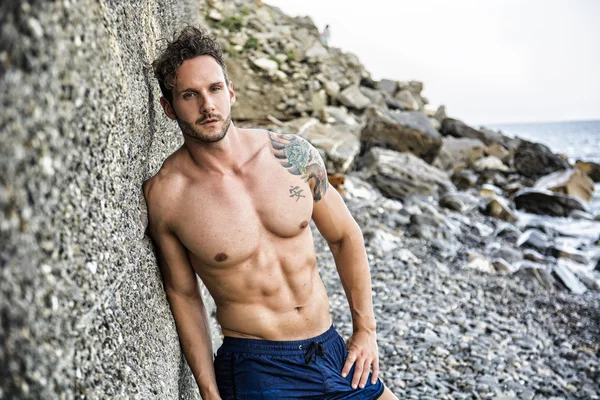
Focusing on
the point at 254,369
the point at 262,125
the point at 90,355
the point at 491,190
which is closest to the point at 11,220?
the point at 90,355

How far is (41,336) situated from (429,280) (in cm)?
591

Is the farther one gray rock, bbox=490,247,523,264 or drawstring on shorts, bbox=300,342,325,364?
gray rock, bbox=490,247,523,264

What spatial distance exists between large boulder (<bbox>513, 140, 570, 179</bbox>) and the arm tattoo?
17.6 meters

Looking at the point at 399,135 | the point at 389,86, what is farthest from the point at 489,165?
the point at 399,135

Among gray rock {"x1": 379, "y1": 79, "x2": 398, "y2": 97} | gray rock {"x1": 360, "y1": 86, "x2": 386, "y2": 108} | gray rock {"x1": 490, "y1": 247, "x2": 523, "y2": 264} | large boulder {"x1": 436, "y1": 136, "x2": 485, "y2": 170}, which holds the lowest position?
large boulder {"x1": 436, "y1": 136, "x2": 485, "y2": 170}

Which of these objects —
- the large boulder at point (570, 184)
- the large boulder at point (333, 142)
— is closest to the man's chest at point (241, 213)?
the large boulder at point (333, 142)

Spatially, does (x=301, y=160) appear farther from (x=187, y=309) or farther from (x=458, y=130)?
(x=458, y=130)

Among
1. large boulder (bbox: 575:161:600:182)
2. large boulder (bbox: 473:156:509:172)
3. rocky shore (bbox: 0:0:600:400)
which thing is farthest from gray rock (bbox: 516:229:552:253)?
large boulder (bbox: 575:161:600:182)

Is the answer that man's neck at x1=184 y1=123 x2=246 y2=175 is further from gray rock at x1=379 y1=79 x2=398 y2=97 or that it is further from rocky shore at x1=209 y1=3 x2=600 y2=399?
gray rock at x1=379 y1=79 x2=398 y2=97

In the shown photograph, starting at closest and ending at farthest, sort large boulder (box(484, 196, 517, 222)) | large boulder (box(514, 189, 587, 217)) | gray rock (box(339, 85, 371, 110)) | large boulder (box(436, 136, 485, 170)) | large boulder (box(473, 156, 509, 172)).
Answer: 1. large boulder (box(484, 196, 517, 222))
2. large boulder (box(514, 189, 587, 217))
3. gray rock (box(339, 85, 371, 110))
4. large boulder (box(436, 136, 485, 170))
5. large boulder (box(473, 156, 509, 172))

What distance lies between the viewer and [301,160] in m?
2.73

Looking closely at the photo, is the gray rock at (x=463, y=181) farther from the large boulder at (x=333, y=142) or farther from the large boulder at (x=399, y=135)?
the large boulder at (x=333, y=142)

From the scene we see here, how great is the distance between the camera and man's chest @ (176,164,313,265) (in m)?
2.36

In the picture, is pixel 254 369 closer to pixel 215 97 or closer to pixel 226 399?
pixel 226 399
